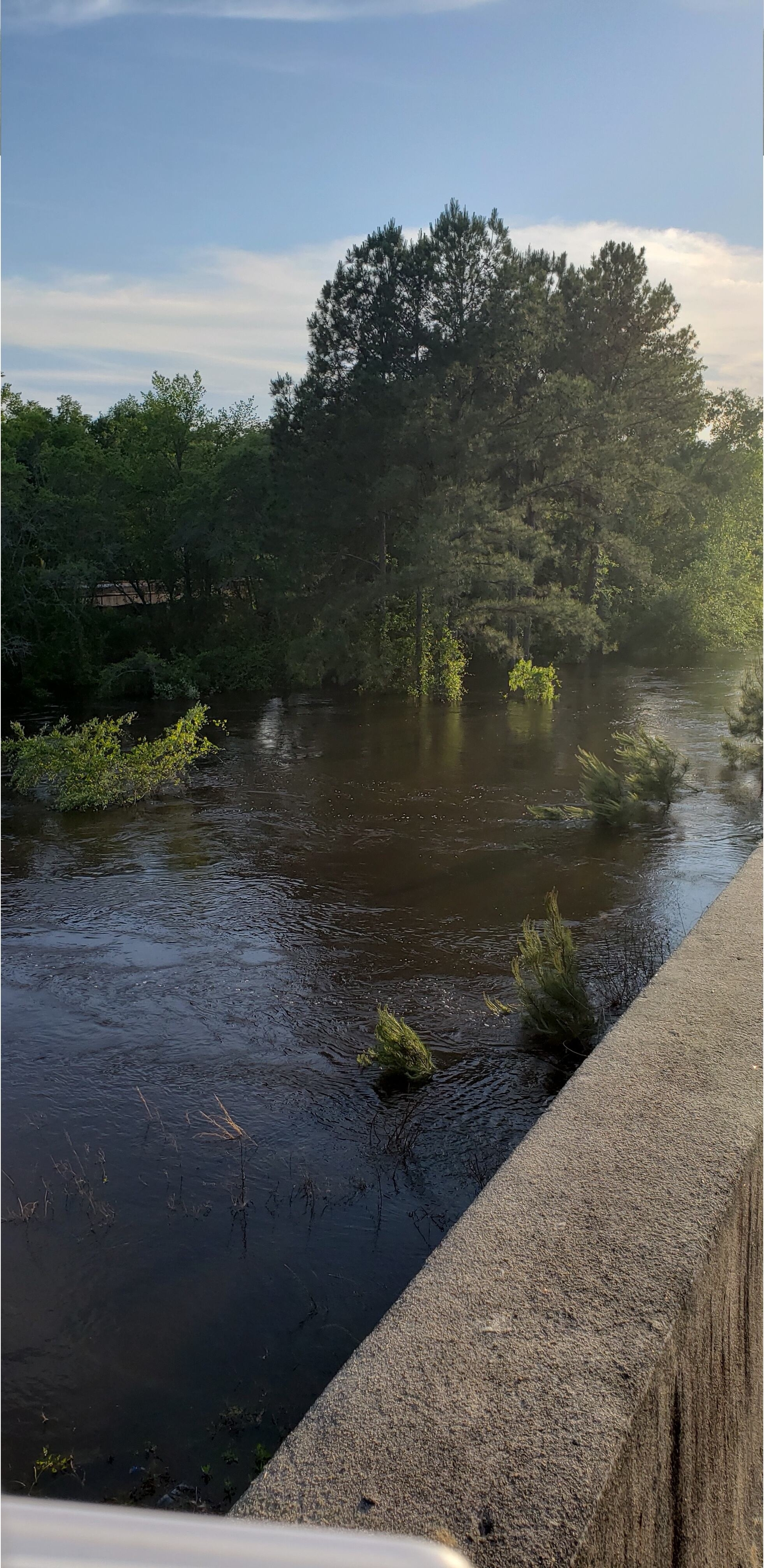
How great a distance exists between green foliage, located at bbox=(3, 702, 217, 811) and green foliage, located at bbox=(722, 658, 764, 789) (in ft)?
21.3

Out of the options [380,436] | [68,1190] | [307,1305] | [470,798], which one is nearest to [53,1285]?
[68,1190]

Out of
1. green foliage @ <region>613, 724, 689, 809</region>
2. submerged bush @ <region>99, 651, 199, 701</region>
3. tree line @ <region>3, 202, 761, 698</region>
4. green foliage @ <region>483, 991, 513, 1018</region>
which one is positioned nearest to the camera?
green foliage @ <region>483, 991, 513, 1018</region>

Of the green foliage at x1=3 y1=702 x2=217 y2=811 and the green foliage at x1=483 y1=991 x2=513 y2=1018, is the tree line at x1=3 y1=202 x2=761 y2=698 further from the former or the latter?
the green foliage at x1=483 y1=991 x2=513 y2=1018

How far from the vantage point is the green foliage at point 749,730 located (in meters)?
13.2

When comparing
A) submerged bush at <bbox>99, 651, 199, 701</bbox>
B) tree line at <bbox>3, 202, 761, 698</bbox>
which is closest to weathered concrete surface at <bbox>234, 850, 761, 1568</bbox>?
tree line at <bbox>3, 202, 761, 698</bbox>

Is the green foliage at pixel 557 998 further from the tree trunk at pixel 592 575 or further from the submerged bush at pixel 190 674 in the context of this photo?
the tree trunk at pixel 592 575

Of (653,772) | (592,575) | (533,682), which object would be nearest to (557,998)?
(653,772)

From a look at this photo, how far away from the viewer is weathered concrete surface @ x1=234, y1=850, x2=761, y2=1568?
1.99 meters

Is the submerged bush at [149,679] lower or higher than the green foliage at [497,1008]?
higher

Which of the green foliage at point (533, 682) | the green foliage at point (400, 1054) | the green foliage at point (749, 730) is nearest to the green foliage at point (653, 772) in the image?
the green foliage at point (749, 730)

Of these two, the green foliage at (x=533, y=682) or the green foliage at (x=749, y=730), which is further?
the green foliage at (x=533, y=682)

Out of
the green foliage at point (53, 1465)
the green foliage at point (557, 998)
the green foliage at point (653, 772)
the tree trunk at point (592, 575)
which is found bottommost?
the green foliage at point (53, 1465)

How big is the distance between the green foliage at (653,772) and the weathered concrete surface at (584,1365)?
7.98m

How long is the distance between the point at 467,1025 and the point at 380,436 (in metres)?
16.1
